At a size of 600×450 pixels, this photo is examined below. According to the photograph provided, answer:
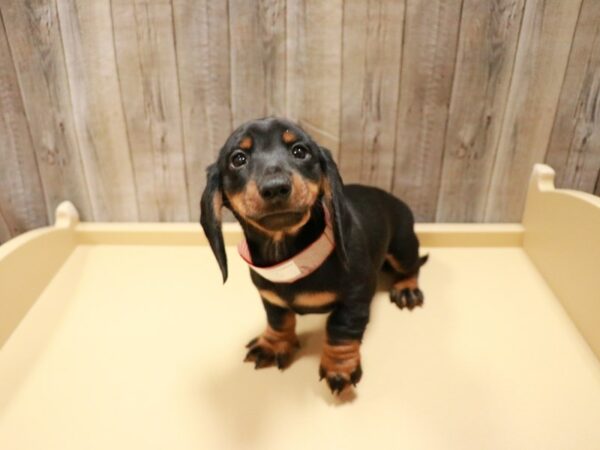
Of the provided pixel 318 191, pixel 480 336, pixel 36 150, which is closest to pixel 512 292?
pixel 480 336

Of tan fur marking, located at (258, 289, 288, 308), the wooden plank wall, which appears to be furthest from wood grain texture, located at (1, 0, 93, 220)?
tan fur marking, located at (258, 289, 288, 308)

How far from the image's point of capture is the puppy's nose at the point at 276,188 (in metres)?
0.93

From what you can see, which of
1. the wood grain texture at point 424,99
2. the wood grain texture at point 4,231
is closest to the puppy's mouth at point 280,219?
the wood grain texture at point 424,99

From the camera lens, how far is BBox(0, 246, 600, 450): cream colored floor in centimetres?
111

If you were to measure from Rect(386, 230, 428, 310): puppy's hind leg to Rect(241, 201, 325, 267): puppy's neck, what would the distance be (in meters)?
0.43

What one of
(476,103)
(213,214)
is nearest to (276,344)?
(213,214)

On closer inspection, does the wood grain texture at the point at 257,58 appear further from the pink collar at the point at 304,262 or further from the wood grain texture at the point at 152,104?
the pink collar at the point at 304,262

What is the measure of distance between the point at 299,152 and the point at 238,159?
0.42 ft

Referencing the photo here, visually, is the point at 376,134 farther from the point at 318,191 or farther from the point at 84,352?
the point at 84,352

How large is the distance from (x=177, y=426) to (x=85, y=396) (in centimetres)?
26

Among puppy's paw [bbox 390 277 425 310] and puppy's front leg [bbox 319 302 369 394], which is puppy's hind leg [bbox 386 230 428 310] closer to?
puppy's paw [bbox 390 277 425 310]

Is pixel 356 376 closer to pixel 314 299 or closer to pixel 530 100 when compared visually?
pixel 314 299

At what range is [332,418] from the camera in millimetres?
1146

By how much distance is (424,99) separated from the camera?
156 cm
